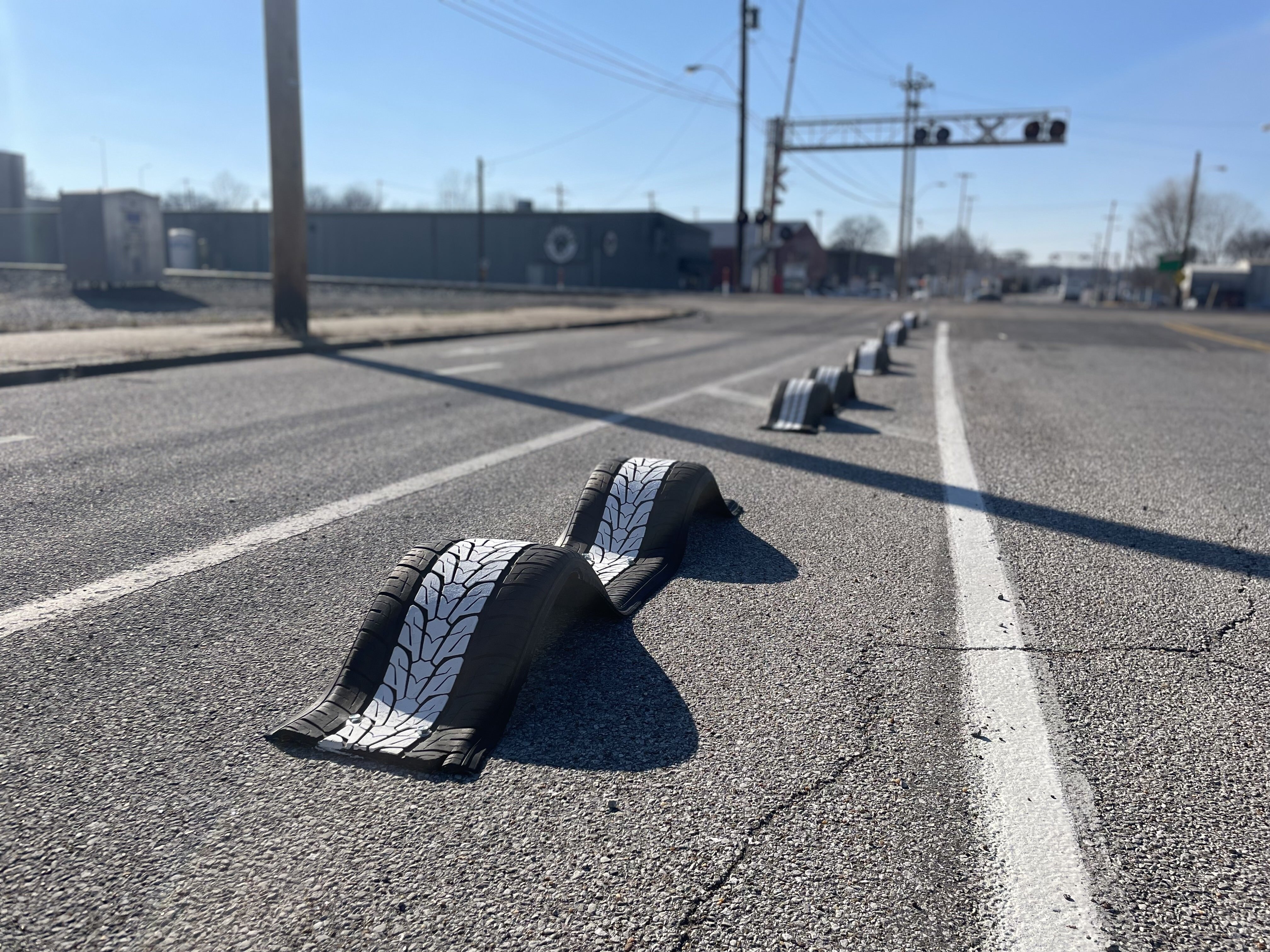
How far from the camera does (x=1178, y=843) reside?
208 cm

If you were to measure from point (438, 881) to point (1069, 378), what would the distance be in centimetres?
1314

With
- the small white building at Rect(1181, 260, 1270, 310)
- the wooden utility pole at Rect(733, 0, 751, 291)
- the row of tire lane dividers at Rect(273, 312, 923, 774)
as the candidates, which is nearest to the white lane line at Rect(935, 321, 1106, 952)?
the row of tire lane dividers at Rect(273, 312, 923, 774)

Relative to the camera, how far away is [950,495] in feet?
18.1

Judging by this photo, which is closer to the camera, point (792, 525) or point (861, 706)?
point (861, 706)

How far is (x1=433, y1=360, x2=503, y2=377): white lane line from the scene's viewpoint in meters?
11.3

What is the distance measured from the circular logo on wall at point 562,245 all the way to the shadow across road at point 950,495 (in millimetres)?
59226

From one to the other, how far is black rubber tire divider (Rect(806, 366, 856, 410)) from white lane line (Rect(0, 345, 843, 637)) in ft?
9.80

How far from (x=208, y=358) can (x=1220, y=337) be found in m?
25.7

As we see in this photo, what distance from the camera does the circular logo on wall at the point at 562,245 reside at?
66.2 metres

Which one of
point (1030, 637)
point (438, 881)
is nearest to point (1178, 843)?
point (1030, 637)

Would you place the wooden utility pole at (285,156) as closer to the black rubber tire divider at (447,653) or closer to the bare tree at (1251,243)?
the black rubber tire divider at (447,653)

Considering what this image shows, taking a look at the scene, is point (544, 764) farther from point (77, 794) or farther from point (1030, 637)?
point (1030, 637)

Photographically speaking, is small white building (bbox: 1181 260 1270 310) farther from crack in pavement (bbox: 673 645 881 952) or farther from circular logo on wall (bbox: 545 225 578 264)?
crack in pavement (bbox: 673 645 881 952)

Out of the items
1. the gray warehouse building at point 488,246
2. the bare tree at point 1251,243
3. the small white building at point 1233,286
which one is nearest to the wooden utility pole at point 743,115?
the gray warehouse building at point 488,246
